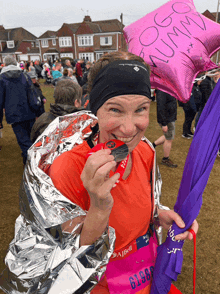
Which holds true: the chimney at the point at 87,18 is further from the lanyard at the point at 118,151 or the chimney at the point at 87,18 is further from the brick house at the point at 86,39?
the lanyard at the point at 118,151

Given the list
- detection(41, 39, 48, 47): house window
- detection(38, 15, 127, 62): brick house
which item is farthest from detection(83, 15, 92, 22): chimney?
detection(41, 39, 48, 47): house window

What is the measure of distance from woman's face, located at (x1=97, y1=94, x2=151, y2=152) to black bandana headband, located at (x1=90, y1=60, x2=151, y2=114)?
0.9 inches

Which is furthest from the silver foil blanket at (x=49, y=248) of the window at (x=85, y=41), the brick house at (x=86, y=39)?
the window at (x=85, y=41)

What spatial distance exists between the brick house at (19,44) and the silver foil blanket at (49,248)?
47.9 m

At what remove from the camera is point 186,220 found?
105 cm

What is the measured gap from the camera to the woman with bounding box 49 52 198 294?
28.2 inches

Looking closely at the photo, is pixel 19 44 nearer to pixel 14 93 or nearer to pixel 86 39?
pixel 86 39

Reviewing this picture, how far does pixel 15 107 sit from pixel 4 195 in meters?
1.52

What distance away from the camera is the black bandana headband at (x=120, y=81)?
87cm

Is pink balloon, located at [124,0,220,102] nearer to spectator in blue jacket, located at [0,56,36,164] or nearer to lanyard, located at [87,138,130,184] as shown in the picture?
lanyard, located at [87,138,130,184]

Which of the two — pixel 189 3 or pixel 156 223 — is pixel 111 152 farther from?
pixel 189 3

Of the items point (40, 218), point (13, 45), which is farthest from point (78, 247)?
point (13, 45)

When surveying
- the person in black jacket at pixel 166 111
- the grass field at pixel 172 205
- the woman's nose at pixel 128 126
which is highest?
the woman's nose at pixel 128 126

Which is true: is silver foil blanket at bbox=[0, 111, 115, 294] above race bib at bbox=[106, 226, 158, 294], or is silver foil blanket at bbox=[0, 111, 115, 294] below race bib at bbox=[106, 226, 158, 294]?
above
